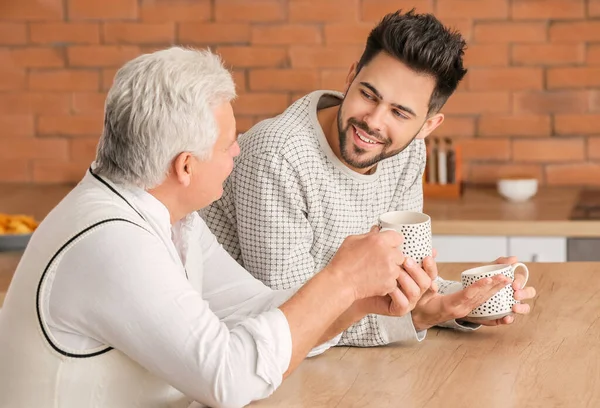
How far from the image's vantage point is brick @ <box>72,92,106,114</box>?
415cm

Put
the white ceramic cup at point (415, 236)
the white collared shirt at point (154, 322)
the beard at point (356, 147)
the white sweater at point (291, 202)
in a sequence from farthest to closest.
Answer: the beard at point (356, 147)
the white sweater at point (291, 202)
the white ceramic cup at point (415, 236)
the white collared shirt at point (154, 322)

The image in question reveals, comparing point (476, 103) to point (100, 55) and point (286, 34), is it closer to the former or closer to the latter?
point (286, 34)

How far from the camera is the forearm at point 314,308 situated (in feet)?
5.25

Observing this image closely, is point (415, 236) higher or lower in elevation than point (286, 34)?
lower

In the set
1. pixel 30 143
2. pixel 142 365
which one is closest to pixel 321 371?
pixel 142 365

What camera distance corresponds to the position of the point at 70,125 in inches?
165

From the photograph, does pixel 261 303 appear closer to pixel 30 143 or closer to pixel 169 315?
pixel 169 315

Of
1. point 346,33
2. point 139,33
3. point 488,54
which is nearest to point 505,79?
point 488,54

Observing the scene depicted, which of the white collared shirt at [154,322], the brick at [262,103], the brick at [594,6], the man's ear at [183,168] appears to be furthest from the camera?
the brick at [262,103]

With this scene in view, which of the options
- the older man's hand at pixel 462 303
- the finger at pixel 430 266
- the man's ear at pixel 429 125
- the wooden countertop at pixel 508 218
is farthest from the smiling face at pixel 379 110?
the wooden countertop at pixel 508 218

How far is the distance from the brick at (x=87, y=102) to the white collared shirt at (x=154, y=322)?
2653 millimetres

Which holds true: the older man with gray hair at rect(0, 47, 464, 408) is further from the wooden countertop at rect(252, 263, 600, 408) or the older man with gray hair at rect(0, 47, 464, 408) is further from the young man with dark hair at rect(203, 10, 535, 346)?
the young man with dark hair at rect(203, 10, 535, 346)

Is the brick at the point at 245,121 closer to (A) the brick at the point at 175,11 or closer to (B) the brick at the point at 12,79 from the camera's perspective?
(A) the brick at the point at 175,11

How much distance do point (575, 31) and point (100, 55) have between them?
180 centimetres
